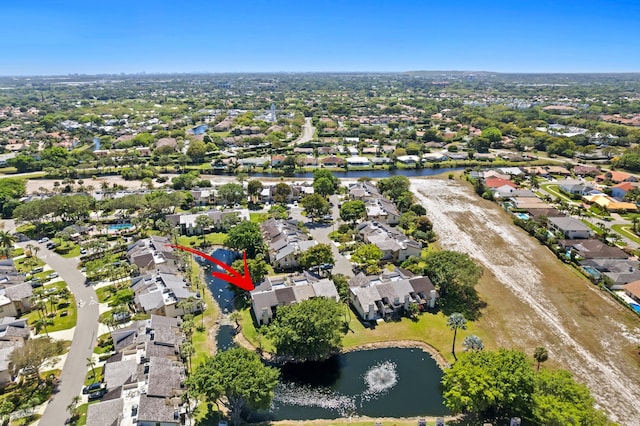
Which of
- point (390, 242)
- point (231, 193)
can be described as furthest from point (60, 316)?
point (390, 242)

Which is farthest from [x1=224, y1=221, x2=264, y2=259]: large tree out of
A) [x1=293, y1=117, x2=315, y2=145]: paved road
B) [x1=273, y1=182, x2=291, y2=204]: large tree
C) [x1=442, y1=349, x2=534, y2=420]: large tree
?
[x1=293, y1=117, x2=315, y2=145]: paved road

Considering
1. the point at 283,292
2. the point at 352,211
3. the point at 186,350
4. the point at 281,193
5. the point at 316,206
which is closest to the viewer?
the point at 186,350

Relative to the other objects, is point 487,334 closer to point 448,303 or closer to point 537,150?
point 448,303

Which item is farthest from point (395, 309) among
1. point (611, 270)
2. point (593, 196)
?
point (593, 196)

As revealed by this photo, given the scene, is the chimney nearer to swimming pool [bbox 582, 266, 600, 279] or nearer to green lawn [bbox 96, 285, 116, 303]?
green lawn [bbox 96, 285, 116, 303]

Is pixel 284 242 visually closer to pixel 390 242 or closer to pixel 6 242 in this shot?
pixel 390 242

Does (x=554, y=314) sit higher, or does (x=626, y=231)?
(x=626, y=231)
